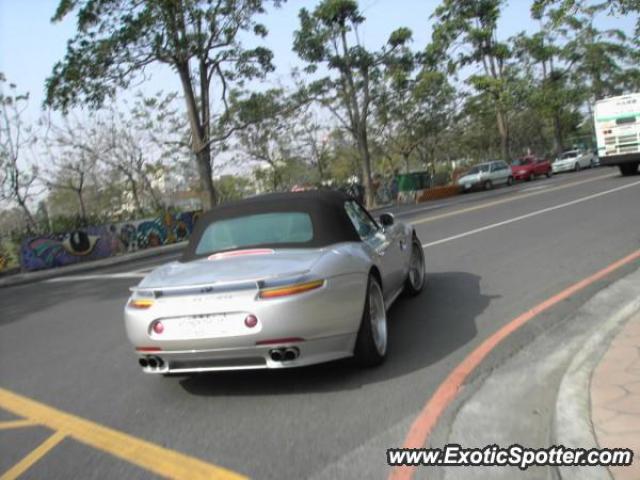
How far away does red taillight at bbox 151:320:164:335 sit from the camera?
14.7 feet

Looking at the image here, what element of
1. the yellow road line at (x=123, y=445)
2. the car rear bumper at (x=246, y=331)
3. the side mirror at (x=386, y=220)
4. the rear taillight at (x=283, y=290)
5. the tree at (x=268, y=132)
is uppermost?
the tree at (x=268, y=132)

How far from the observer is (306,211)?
5.43m

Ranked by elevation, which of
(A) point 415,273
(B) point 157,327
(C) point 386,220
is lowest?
(A) point 415,273

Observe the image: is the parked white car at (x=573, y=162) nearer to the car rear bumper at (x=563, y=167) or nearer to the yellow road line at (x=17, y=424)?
the car rear bumper at (x=563, y=167)

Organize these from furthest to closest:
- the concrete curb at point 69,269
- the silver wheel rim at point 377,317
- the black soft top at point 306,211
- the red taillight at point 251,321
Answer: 1. the concrete curb at point 69,269
2. the black soft top at point 306,211
3. the silver wheel rim at point 377,317
4. the red taillight at point 251,321

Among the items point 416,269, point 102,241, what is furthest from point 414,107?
point 416,269

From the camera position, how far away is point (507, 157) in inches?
1825

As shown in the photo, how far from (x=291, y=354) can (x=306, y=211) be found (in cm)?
148

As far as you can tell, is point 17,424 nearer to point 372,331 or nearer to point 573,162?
point 372,331

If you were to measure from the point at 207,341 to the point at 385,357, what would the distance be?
157 cm

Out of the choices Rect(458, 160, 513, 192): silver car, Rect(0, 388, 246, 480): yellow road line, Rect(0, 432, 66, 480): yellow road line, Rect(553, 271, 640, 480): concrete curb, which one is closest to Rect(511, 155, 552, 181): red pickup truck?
Rect(458, 160, 513, 192): silver car

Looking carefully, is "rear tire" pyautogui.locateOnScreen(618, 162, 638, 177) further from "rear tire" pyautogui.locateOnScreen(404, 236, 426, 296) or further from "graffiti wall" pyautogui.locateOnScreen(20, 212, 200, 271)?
"rear tire" pyautogui.locateOnScreen(404, 236, 426, 296)

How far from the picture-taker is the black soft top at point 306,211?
5.23 metres

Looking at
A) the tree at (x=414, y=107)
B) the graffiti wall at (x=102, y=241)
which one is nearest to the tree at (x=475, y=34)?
the tree at (x=414, y=107)
